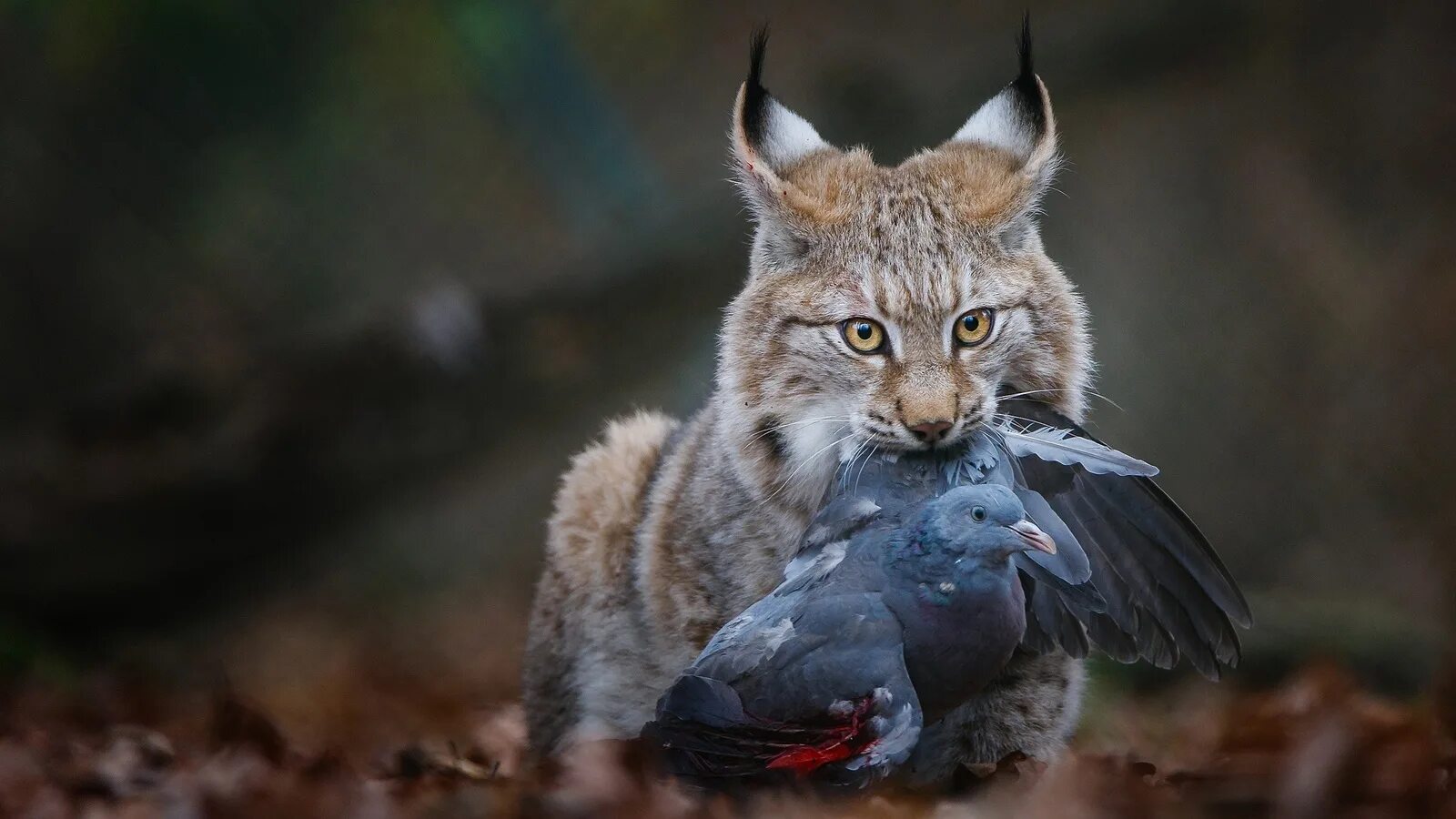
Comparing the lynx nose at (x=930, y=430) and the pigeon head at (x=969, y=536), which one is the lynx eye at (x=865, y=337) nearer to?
the lynx nose at (x=930, y=430)

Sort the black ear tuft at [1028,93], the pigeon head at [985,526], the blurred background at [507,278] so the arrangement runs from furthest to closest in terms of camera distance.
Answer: the blurred background at [507,278]
the black ear tuft at [1028,93]
the pigeon head at [985,526]

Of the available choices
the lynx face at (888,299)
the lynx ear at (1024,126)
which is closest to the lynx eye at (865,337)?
the lynx face at (888,299)

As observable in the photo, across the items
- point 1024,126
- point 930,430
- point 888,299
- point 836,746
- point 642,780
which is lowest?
point 836,746

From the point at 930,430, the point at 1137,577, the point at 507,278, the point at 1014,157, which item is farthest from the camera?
the point at 507,278

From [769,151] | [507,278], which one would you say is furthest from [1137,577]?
[507,278]

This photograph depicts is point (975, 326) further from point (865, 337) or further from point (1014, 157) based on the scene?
point (1014, 157)

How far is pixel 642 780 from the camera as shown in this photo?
3.46m

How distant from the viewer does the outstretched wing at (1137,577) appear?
3842 mm

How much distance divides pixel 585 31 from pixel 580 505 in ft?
15.2

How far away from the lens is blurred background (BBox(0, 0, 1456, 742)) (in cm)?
794

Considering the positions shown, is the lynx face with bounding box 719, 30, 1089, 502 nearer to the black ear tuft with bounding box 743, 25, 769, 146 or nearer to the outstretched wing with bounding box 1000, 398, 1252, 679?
the black ear tuft with bounding box 743, 25, 769, 146

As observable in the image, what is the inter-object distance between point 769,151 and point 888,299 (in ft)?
2.83

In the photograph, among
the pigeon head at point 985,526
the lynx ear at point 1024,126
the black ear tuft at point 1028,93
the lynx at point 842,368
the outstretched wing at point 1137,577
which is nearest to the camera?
the pigeon head at point 985,526

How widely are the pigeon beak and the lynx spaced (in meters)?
0.49
